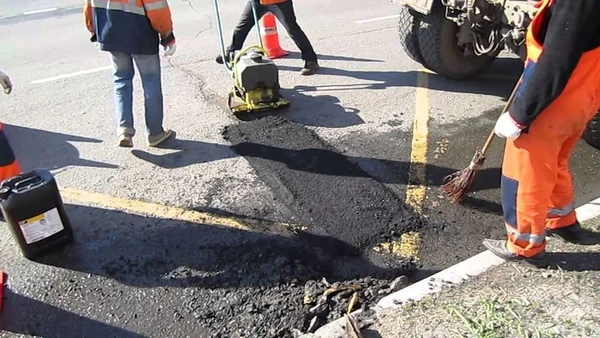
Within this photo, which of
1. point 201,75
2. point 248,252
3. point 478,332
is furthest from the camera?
point 201,75

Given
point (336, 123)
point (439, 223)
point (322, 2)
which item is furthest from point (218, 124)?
point (322, 2)

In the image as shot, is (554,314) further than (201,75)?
No

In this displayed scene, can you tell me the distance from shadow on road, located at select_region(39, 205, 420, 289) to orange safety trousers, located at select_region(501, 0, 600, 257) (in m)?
0.71

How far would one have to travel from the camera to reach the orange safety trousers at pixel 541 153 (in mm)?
2908

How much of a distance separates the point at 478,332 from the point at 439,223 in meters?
1.22

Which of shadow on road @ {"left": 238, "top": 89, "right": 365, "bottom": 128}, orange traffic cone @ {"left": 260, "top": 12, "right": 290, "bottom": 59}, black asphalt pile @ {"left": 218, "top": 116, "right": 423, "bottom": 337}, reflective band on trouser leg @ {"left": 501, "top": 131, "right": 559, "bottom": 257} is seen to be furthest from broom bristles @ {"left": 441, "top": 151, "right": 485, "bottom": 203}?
orange traffic cone @ {"left": 260, "top": 12, "right": 290, "bottom": 59}

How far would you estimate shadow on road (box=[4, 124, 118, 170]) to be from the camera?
4965mm

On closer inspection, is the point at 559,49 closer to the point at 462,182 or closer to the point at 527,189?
the point at 527,189

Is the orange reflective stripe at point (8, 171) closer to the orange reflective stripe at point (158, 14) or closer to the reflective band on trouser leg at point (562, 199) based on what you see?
the orange reflective stripe at point (158, 14)

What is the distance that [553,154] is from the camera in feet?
9.93

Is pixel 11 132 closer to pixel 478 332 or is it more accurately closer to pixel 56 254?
pixel 56 254

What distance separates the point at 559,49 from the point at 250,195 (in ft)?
7.83

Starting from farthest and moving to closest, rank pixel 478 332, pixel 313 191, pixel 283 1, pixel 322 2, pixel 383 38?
pixel 322 2
pixel 383 38
pixel 283 1
pixel 313 191
pixel 478 332

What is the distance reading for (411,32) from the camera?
6.00 meters
